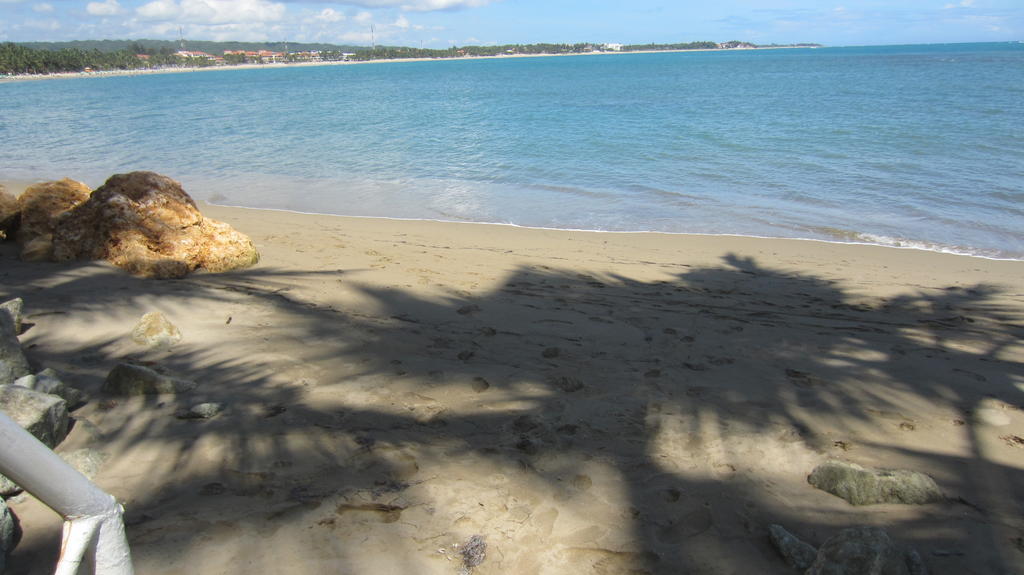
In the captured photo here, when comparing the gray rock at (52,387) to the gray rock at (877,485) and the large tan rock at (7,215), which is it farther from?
the large tan rock at (7,215)

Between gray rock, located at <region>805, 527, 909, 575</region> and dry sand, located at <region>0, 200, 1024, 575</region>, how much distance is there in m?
0.22

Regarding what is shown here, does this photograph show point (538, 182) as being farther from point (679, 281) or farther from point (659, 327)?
point (659, 327)

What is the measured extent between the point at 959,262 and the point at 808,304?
3279 mm

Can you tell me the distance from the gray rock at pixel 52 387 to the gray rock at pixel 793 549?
3.31 m

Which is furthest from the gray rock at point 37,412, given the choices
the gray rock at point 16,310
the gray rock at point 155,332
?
the gray rock at point 16,310

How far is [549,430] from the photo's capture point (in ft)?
10.5

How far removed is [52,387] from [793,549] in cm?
343

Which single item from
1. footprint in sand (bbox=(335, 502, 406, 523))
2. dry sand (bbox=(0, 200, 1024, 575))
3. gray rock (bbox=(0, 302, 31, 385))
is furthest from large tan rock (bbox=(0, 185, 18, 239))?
footprint in sand (bbox=(335, 502, 406, 523))

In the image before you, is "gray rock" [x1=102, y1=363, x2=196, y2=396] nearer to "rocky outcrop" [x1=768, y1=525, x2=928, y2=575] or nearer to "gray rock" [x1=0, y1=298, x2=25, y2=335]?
"gray rock" [x1=0, y1=298, x2=25, y2=335]

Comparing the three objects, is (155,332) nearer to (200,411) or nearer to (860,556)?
(200,411)

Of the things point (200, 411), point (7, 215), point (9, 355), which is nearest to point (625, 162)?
point (7, 215)

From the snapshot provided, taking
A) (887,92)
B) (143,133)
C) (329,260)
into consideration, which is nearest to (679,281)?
(329,260)

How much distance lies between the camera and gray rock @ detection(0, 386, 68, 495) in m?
2.63

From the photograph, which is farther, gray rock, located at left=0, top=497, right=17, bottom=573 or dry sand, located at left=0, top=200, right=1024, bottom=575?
dry sand, located at left=0, top=200, right=1024, bottom=575
